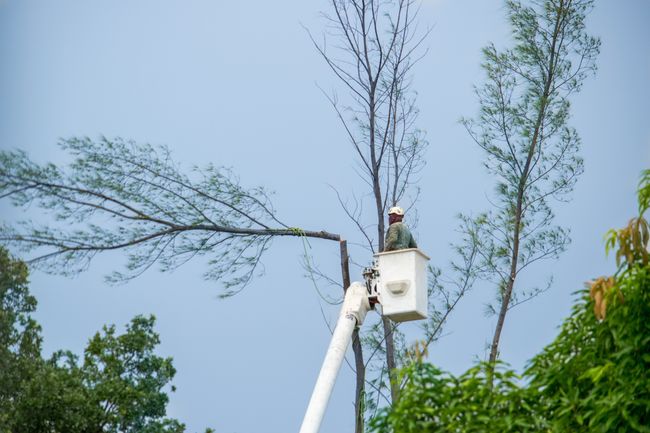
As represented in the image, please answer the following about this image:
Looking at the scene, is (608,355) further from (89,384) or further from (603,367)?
(89,384)

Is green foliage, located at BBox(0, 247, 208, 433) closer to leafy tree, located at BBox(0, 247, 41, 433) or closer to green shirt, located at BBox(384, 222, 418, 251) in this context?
leafy tree, located at BBox(0, 247, 41, 433)

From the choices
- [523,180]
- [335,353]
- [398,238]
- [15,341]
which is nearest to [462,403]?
[335,353]

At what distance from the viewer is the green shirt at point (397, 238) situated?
6.57 m

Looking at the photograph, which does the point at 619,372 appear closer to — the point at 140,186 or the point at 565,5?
the point at 140,186

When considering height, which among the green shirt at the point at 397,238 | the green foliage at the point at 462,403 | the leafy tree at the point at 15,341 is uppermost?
the leafy tree at the point at 15,341

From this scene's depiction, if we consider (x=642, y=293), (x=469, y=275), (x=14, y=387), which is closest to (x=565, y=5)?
(x=469, y=275)

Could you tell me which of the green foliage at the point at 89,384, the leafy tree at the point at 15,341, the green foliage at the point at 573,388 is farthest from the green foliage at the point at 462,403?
the green foliage at the point at 89,384

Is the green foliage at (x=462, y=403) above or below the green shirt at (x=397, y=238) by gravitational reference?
below

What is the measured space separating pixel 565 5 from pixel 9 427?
18.7ft

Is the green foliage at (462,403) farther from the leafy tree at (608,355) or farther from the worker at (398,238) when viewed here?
the worker at (398,238)

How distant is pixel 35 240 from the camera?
793 centimetres

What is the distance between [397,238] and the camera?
658 cm

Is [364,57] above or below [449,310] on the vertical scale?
above

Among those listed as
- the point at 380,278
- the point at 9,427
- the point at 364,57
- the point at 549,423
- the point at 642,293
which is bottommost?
Answer: the point at 549,423
